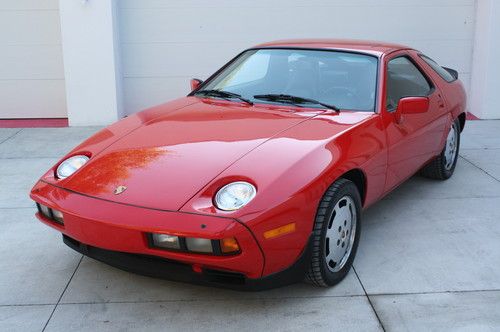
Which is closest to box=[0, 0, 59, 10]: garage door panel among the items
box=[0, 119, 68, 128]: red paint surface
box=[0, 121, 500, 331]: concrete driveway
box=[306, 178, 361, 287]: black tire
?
box=[0, 119, 68, 128]: red paint surface

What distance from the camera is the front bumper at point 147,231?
3062mm

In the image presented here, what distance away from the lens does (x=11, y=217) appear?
4957mm

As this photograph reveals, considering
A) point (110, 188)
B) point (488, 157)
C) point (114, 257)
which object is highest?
point (110, 188)

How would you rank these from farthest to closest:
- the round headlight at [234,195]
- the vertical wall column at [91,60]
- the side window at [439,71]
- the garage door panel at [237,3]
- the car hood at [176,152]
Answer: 1. the garage door panel at [237,3]
2. the vertical wall column at [91,60]
3. the side window at [439,71]
4. the car hood at [176,152]
5. the round headlight at [234,195]

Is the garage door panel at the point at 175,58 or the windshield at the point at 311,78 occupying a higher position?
the windshield at the point at 311,78

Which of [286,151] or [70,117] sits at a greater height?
[286,151]

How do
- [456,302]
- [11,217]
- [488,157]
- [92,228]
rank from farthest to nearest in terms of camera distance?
[488,157] < [11,217] < [456,302] < [92,228]

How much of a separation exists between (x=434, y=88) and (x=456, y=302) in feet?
7.42

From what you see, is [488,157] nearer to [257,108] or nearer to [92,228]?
[257,108]

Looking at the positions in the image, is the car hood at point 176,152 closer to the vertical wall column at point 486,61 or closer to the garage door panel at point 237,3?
the garage door panel at point 237,3

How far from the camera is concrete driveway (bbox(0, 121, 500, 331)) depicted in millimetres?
3352

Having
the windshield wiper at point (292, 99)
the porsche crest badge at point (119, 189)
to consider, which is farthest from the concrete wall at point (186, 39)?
the porsche crest badge at point (119, 189)

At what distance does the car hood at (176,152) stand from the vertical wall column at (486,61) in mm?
5034

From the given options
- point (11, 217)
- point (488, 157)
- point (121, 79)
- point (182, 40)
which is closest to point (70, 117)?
point (121, 79)
